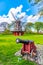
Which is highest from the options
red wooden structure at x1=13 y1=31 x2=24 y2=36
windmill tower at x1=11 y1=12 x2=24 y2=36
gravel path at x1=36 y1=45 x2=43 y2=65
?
windmill tower at x1=11 y1=12 x2=24 y2=36

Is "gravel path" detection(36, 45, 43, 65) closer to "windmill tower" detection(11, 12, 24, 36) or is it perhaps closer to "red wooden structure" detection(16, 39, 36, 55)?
"red wooden structure" detection(16, 39, 36, 55)

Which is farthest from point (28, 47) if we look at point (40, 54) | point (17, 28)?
point (17, 28)

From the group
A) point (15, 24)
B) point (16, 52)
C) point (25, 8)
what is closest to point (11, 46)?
point (16, 52)

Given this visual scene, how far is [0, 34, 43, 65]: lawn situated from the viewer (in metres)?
2.35

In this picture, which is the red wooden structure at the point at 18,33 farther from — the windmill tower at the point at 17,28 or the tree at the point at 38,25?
the tree at the point at 38,25

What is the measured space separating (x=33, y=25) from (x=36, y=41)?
23 cm

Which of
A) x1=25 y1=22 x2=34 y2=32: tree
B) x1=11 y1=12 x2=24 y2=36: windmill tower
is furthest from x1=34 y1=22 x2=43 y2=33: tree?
x1=11 y1=12 x2=24 y2=36: windmill tower

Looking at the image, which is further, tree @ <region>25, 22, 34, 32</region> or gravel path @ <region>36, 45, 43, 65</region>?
tree @ <region>25, 22, 34, 32</region>

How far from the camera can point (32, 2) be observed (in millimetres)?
2596

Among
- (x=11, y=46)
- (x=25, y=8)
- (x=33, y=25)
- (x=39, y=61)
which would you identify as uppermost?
(x=25, y=8)

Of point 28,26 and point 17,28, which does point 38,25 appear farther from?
point 17,28

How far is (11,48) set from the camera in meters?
2.42

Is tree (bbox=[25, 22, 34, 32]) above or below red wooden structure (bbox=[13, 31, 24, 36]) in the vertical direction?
above

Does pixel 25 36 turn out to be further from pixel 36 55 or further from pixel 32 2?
pixel 32 2
